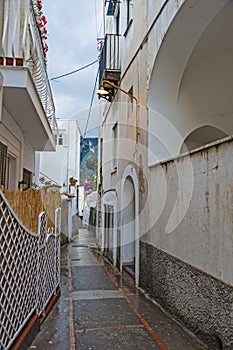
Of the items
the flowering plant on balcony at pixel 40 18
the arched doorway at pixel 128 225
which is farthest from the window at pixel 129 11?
the arched doorway at pixel 128 225

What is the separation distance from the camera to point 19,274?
12.0ft

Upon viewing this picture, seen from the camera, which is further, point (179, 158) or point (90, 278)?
point (90, 278)

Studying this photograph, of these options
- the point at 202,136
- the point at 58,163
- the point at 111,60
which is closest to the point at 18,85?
the point at 202,136

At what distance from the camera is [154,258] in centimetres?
630

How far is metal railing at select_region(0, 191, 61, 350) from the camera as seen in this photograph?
314 cm

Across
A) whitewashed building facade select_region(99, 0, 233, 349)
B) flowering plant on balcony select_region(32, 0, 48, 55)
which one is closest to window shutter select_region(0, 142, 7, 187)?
whitewashed building facade select_region(99, 0, 233, 349)

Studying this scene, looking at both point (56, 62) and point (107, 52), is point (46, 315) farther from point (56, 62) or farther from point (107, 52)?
point (56, 62)

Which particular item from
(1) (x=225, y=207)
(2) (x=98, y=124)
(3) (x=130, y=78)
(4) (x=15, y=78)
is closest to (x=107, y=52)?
(3) (x=130, y=78)

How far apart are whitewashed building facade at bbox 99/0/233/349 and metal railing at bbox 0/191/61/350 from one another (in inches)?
87.3

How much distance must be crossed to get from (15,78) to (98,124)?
12.4 meters

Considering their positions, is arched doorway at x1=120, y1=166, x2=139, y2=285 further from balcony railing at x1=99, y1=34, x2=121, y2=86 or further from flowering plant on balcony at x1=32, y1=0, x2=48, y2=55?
flowering plant on balcony at x1=32, y1=0, x2=48, y2=55

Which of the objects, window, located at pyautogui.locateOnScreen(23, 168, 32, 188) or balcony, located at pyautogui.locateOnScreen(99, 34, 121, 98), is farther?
window, located at pyautogui.locateOnScreen(23, 168, 32, 188)

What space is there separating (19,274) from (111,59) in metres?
8.70

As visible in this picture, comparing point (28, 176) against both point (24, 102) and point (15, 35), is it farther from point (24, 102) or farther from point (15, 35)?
point (15, 35)
